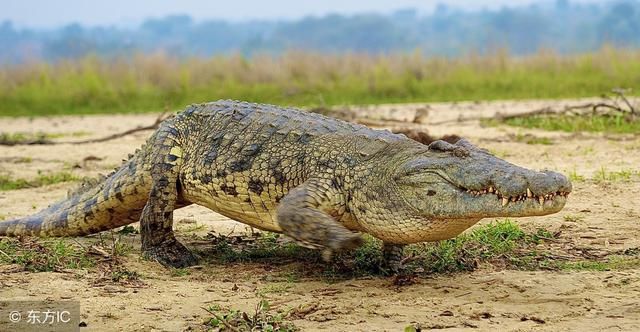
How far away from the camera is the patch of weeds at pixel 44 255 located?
15.8 ft

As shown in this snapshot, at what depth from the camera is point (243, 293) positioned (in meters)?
4.41

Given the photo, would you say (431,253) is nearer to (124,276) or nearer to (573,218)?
(573,218)

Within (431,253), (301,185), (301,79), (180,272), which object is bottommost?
(180,272)

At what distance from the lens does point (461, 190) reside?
4.21m

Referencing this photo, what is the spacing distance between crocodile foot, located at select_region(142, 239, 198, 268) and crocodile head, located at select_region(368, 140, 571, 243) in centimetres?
134

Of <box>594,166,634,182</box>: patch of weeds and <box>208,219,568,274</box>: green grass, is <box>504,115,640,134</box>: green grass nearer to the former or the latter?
<box>594,166,634,182</box>: patch of weeds

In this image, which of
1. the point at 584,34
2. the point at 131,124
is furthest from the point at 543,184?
the point at 584,34

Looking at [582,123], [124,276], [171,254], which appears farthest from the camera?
[582,123]

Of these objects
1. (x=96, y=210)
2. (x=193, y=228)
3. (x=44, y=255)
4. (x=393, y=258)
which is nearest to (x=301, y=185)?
(x=393, y=258)

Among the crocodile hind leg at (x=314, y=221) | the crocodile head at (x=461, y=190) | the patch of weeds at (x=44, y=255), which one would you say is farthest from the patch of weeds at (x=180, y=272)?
the crocodile head at (x=461, y=190)

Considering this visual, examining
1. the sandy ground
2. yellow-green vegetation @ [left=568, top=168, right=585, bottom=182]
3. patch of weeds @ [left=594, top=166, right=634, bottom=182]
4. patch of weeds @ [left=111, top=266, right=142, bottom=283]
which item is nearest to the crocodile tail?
the sandy ground

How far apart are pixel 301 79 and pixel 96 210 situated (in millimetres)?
13658

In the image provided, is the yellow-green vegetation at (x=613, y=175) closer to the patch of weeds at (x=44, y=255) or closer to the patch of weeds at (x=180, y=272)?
the patch of weeds at (x=180, y=272)

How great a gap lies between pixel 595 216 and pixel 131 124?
30.8ft
